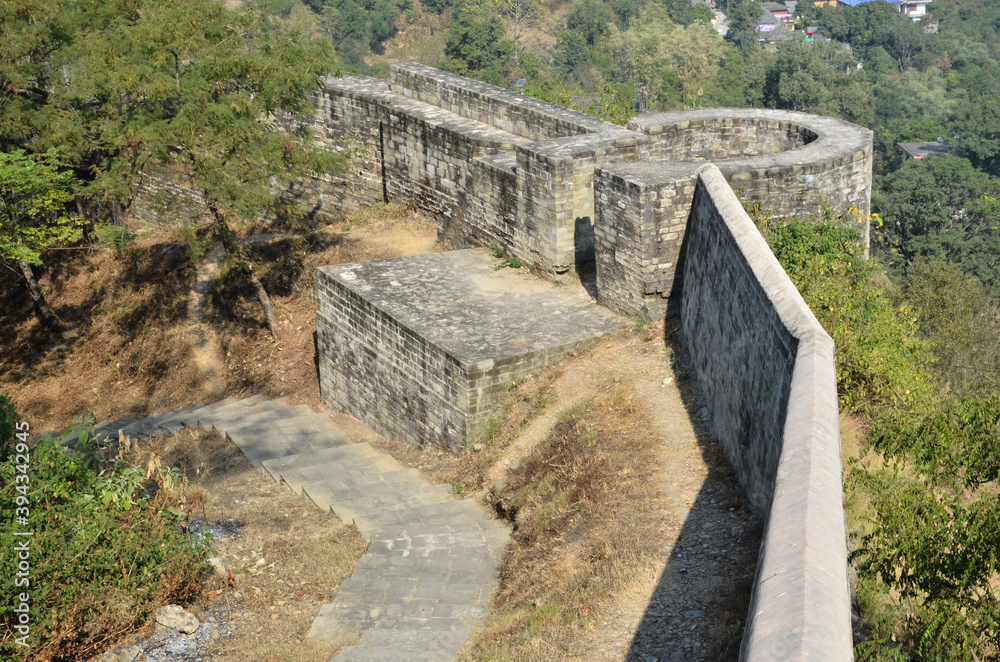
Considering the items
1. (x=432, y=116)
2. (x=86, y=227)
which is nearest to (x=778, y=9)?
(x=86, y=227)

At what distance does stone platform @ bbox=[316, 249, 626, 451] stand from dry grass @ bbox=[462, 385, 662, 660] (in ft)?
3.07

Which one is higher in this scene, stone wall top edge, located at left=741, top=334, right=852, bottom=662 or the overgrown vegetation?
stone wall top edge, located at left=741, top=334, right=852, bottom=662

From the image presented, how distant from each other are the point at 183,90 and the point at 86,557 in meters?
6.50

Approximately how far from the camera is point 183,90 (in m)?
11.4

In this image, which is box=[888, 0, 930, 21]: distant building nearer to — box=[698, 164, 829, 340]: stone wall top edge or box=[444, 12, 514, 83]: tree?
box=[444, 12, 514, 83]: tree

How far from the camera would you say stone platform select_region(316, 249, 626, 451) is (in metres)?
9.28

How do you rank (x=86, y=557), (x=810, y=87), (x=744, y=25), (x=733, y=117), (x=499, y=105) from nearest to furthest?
(x=86, y=557), (x=733, y=117), (x=499, y=105), (x=810, y=87), (x=744, y=25)

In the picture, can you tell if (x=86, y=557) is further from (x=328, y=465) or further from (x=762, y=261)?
(x=762, y=261)

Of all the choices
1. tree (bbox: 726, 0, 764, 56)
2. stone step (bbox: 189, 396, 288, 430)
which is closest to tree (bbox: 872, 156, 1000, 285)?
stone step (bbox: 189, 396, 288, 430)

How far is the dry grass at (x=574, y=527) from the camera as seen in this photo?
5816mm

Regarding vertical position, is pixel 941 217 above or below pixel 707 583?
below

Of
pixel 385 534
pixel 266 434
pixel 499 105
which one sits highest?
pixel 499 105

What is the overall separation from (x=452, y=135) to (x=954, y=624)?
975 cm

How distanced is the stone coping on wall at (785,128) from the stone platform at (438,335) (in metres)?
2.03
